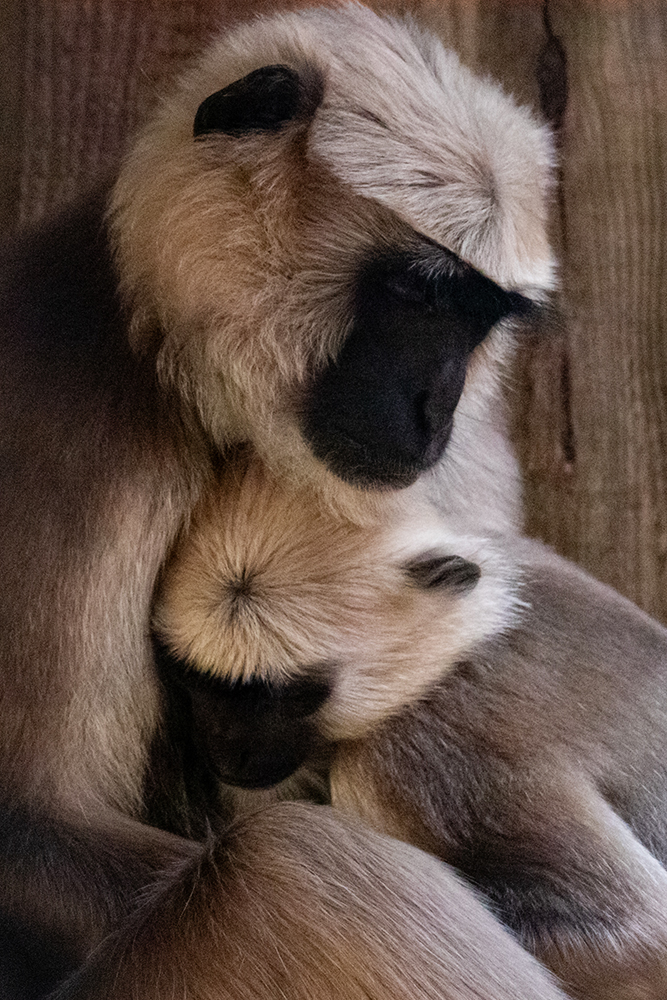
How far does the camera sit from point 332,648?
187 cm


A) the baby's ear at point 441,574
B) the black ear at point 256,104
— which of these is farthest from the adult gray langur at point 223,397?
the baby's ear at point 441,574

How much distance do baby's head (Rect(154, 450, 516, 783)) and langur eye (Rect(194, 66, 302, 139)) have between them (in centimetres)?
53

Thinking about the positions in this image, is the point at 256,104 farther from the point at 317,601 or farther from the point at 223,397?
the point at 317,601

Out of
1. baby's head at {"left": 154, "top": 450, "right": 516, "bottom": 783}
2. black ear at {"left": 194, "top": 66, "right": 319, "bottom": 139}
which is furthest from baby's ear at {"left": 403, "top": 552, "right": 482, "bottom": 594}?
black ear at {"left": 194, "top": 66, "right": 319, "bottom": 139}

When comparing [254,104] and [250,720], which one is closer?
[254,104]

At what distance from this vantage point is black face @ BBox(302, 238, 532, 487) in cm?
175

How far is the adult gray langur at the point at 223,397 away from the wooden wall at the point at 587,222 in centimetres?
20

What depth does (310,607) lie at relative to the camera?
1821mm

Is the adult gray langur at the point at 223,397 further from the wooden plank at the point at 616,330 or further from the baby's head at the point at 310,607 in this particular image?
the wooden plank at the point at 616,330

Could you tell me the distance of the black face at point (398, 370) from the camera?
5.73ft

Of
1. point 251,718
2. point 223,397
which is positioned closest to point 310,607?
point 251,718

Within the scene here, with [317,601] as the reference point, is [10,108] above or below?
above

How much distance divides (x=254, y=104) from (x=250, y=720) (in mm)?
983

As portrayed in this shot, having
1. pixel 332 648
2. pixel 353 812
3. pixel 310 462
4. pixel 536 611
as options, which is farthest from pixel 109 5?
pixel 353 812
